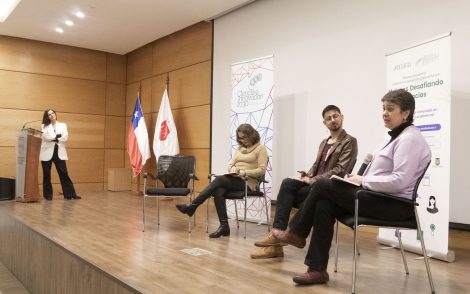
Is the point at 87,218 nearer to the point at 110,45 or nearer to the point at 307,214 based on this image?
the point at 307,214

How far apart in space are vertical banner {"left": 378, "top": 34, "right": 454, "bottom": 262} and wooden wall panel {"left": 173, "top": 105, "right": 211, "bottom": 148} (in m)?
3.84

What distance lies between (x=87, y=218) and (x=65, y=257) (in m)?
1.82

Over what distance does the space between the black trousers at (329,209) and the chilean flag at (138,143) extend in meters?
5.54

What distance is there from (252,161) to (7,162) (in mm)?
5734

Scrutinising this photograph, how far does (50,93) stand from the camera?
8.46m

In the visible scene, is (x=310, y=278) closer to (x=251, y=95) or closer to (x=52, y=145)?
(x=251, y=95)

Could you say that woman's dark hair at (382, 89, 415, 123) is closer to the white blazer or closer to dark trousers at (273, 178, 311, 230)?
dark trousers at (273, 178, 311, 230)

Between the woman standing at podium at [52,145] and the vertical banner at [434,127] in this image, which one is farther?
the woman standing at podium at [52,145]

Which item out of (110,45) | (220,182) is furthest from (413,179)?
(110,45)

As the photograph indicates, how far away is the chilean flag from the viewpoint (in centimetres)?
774

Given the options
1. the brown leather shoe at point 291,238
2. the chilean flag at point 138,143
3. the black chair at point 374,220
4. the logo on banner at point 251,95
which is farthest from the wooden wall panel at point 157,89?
the black chair at point 374,220

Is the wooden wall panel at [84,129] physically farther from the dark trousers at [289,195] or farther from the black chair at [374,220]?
the black chair at [374,220]

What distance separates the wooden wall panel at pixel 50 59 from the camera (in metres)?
8.06

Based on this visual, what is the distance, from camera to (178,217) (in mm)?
5328
